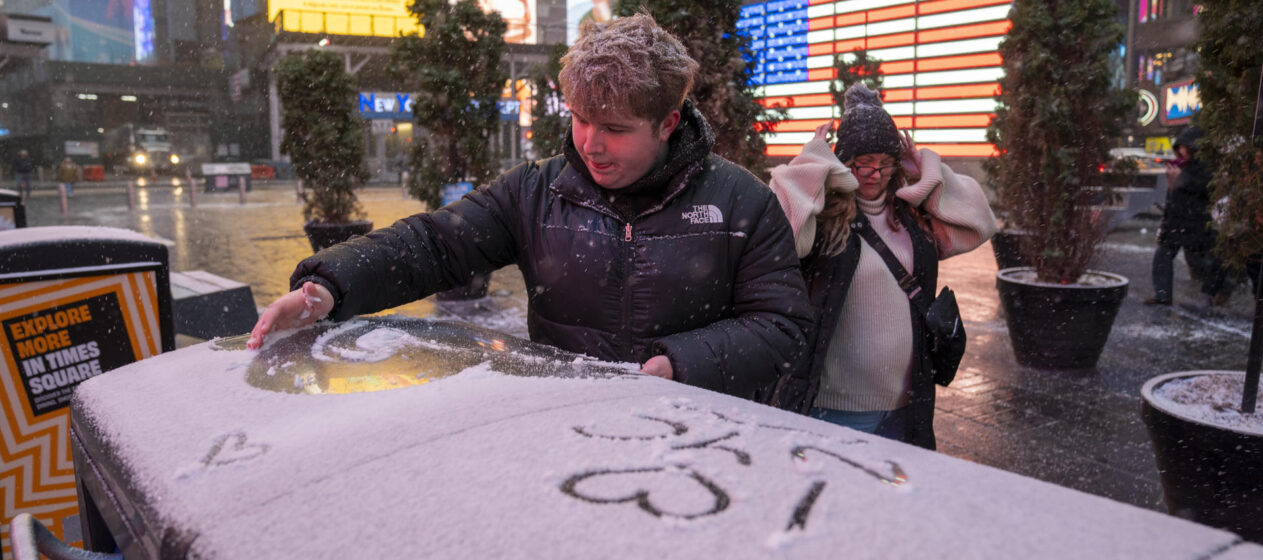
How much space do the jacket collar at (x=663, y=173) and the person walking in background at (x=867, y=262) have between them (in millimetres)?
610

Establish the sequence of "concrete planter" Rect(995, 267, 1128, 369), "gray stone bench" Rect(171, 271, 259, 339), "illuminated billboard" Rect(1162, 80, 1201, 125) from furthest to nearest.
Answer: "illuminated billboard" Rect(1162, 80, 1201, 125) → "gray stone bench" Rect(171, 271, 259, 339) → "concrete planter" Rect(995, 267, 1128, 369)

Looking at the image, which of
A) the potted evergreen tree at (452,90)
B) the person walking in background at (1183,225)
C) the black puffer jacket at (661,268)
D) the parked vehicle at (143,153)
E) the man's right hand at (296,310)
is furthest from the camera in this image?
the parked vehicle at (143,153)

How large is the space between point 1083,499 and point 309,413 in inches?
42.4

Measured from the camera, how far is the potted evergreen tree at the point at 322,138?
1022 centimetres

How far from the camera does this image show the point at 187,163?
43.4m

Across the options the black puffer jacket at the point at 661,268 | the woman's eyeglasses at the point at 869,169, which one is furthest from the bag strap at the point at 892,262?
the black puffer jacket at the point at 661,268

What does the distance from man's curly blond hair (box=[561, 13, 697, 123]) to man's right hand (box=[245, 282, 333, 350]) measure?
74 cm

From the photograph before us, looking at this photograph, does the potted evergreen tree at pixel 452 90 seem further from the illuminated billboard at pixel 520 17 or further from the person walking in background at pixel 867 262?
the illuminated billboard at pixel 520 17

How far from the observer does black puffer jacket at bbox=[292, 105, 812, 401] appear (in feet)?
6.80

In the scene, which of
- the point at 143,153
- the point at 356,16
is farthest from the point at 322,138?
the point at 143,153

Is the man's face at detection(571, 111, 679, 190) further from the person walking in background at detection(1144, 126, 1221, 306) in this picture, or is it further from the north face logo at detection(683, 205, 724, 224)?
the person walking in background at detection(1144, 126, 1221, 306)

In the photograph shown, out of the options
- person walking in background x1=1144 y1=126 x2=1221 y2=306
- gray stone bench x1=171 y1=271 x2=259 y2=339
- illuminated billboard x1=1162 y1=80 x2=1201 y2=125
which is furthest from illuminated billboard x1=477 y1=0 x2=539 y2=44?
gray stone bench x1=171 y1=271 x2=259 y2=339

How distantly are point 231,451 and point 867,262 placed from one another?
2.19m

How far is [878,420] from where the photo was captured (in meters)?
2.88
